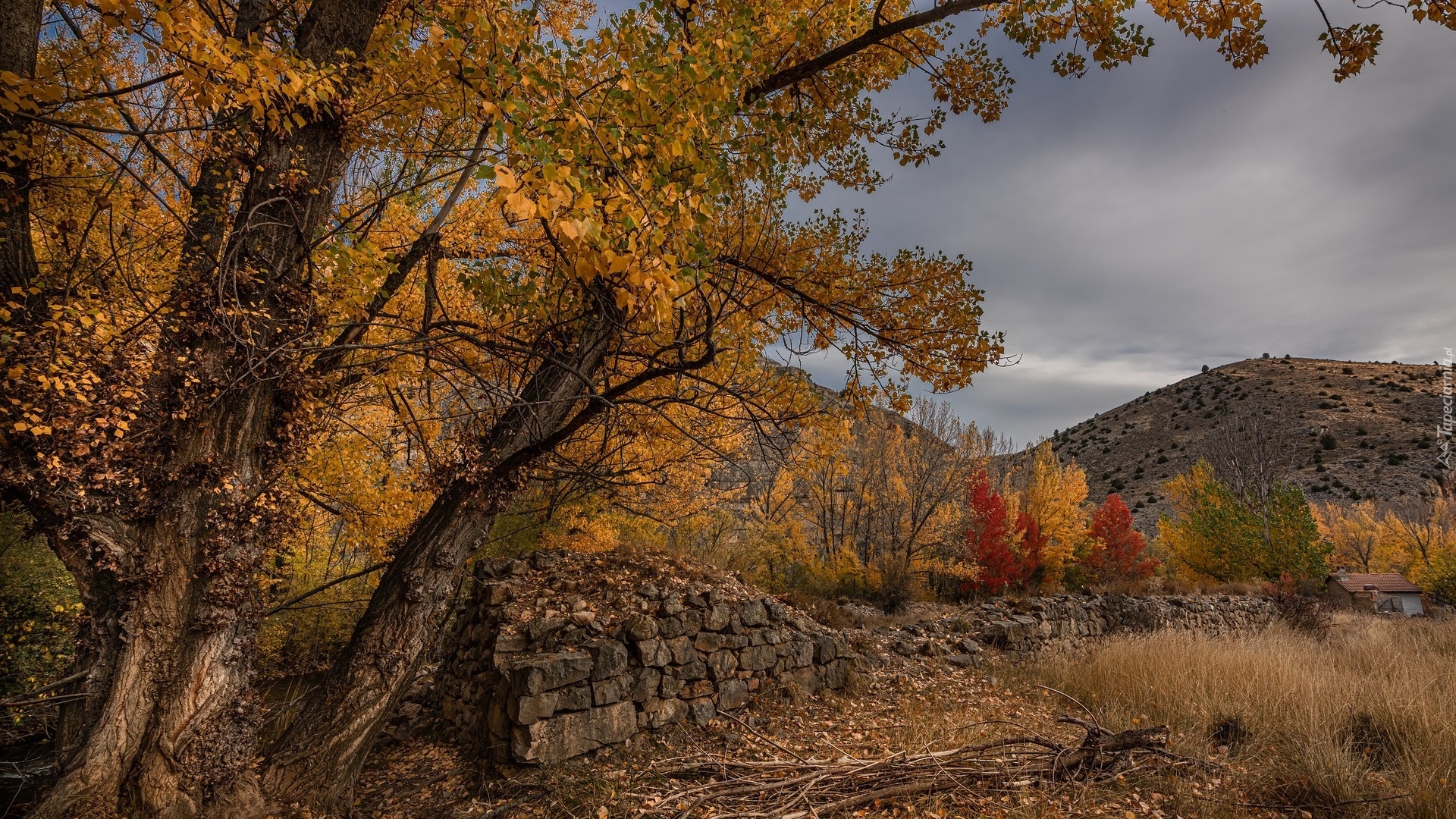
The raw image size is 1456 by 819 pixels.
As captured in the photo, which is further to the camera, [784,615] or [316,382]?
[784,615]

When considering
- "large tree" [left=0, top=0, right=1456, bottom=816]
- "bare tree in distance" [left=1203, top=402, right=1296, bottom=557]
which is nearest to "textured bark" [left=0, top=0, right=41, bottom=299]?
"large tree" [left=0, top=0, right=1456, bottom=816]

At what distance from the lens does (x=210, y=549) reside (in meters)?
3.13

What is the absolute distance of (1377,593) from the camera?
20.9 metres

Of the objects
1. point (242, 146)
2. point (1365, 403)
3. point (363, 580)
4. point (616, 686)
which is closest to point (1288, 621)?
point (616, 686)

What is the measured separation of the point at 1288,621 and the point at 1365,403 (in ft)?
211

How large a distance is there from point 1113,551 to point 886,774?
23392mm

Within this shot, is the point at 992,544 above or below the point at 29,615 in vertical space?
above

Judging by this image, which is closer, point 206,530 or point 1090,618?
point 206,530

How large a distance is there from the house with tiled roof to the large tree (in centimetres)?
2733

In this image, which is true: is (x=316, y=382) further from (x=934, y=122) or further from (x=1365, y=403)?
(x=1365, y=403)

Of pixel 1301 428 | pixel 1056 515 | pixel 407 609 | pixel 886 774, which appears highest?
pixel 1301 428

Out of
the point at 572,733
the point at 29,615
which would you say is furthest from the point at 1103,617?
the point at 29,615

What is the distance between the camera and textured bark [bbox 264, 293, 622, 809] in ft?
11.9

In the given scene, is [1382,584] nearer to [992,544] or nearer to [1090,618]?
[992,544]
